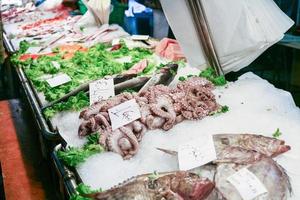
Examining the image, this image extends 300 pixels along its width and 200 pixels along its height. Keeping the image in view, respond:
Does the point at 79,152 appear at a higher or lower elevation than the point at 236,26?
lower

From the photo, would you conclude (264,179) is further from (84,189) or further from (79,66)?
(79,66)

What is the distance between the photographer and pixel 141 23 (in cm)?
652

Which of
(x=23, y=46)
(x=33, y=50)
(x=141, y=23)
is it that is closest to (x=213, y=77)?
(x=141, y=23)

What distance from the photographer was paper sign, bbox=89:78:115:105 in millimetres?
3801

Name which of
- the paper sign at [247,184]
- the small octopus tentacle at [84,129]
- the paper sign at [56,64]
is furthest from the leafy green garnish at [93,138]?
the paper sign at [56,64]

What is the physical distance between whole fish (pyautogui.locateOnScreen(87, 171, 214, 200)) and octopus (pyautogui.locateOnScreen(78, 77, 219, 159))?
Answer: 0.55 metres

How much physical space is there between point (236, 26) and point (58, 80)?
7.10 ft

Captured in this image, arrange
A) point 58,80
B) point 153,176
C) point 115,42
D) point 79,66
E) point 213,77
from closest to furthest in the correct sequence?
point 153,176, point 213,77, point 58,80, point 79,66, point 115,42

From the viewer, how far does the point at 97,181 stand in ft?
8.74

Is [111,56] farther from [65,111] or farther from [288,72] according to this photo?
[288,72]

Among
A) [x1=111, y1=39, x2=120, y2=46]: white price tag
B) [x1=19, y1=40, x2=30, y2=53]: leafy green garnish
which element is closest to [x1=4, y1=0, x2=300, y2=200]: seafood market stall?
[x1=111, y1=39, x2=120, y2=46]: white price tag

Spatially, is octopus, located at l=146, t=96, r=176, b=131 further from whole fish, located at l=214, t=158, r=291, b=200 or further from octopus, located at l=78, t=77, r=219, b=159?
whole fish, located at l=214, t=158, r=291, b=200

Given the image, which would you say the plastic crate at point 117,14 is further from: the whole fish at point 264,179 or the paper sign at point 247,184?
the paper sign at point 247,184

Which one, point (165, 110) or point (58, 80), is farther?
point (58, 80)
